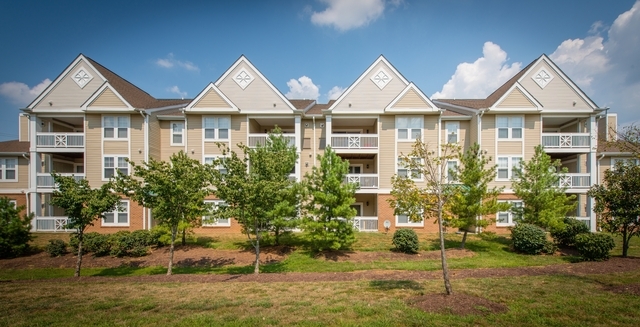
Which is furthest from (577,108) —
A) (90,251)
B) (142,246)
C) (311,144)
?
(90,251)

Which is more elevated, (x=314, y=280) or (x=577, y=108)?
(x=577, y=108)

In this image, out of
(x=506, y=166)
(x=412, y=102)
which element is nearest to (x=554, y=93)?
(x=506, y=166)

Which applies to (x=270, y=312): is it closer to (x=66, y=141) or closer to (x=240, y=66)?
(x=240, y=66)

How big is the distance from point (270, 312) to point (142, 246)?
1303 cm

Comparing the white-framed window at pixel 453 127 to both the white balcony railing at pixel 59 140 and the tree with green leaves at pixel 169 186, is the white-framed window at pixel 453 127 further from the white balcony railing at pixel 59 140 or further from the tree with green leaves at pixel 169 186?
the white balcony railing at pixel 59 140

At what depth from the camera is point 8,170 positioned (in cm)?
2339

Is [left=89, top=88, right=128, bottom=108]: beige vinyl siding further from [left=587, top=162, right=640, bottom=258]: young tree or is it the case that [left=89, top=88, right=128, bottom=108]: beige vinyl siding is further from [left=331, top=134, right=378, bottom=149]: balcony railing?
[left=587, top=162, right=640, bottom=258]: young tree

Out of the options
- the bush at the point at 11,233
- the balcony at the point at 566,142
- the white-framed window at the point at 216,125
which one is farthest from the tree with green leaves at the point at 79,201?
the balcony at the point at 566,142

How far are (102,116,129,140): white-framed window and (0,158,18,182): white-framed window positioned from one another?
30.3 feet

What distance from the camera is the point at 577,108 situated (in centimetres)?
2153

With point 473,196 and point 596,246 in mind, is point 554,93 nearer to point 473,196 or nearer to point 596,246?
point 596,246

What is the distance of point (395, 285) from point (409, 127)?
1449 cm

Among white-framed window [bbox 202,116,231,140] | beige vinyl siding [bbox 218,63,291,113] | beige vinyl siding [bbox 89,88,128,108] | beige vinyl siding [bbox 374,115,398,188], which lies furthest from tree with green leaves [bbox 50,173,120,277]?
beige vinyl siding [bbox 374,115,398,188]

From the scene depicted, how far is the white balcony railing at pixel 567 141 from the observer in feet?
70.2
